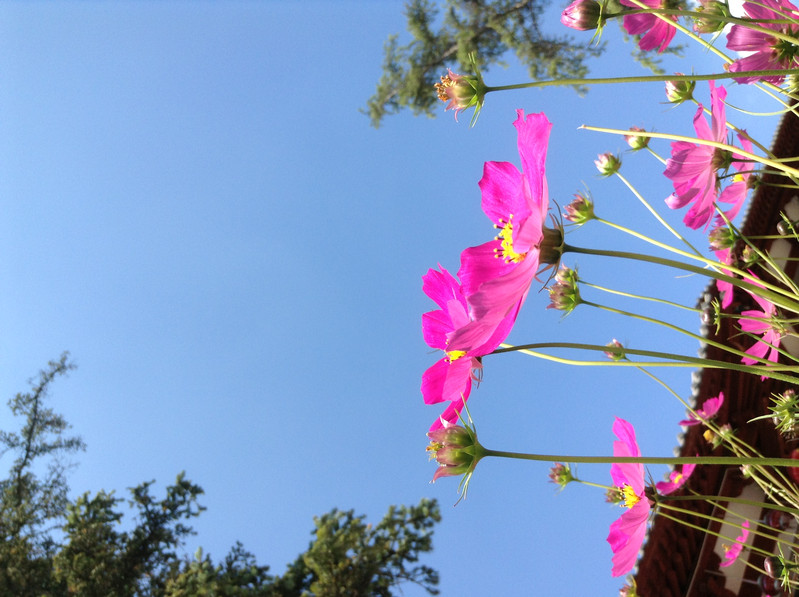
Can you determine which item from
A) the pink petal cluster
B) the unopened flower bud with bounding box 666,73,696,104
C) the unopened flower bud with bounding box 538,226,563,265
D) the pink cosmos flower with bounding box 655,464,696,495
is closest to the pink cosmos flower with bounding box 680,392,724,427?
the pink cosmos flower with bounding box 655,464,696,495

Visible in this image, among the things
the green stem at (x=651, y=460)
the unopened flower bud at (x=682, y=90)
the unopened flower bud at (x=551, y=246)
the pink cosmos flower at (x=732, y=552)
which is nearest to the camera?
the green stem at (x=651, y=460)

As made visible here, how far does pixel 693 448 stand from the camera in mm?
914


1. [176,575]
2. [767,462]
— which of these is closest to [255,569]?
[176,575]

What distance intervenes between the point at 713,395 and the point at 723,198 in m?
0.33

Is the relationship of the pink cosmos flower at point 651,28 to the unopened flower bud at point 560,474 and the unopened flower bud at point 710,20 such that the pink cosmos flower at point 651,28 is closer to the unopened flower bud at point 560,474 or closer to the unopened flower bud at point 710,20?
the unopened flower bud at point 710,20

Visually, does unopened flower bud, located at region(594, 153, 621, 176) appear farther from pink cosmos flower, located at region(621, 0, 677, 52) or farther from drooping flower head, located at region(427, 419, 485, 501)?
drooping flower head, located at region(427, 419, 485, 501)

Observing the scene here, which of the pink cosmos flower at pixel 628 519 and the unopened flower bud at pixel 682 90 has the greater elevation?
the unopened flower bud at pixel 682 90

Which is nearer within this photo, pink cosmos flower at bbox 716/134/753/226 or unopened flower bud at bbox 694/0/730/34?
unopened flower bud at bbox 694/0/730/34

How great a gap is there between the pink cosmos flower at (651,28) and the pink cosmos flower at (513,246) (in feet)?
0.96

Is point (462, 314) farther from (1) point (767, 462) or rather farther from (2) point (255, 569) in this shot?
(2) point (255, 569)

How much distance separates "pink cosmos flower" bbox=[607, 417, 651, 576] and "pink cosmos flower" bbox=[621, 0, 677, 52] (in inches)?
18.5

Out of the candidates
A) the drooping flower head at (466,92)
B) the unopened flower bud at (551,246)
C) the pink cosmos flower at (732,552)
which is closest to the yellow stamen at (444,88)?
the drooping flower head at (466,92)

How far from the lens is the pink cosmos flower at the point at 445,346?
0.52 metres

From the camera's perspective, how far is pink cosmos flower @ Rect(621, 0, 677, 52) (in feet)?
2.19
